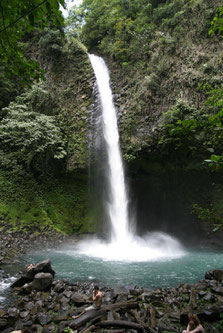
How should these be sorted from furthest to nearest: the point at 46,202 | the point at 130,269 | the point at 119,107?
the point at 119,107 → the point at 46,202 → the point at 130,269

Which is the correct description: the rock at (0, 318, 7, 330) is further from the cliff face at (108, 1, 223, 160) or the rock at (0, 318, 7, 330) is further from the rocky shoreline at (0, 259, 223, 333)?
the cliff face at (108, 1, 223, 160)

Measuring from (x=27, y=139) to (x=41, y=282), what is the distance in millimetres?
8267

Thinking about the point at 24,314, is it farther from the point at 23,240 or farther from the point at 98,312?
the point at 23,240

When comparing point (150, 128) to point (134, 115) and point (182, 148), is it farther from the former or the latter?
point (182, 148)

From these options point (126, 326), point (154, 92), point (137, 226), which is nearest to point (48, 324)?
point (126, 326)

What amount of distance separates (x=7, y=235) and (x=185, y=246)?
32.2ft

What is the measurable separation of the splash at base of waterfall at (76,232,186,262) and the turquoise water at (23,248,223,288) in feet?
2.34

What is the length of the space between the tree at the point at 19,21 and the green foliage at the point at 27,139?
973 centimetres

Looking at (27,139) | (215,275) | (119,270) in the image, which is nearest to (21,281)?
(119,270)

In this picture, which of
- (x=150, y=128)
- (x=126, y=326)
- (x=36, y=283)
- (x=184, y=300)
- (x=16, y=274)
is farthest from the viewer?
(x=150, y=128)

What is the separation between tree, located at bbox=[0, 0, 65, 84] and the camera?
1.93 meters

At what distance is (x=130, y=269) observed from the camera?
26.0ft

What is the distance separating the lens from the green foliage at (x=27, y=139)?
11836 mm

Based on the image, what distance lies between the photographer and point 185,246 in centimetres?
1302
